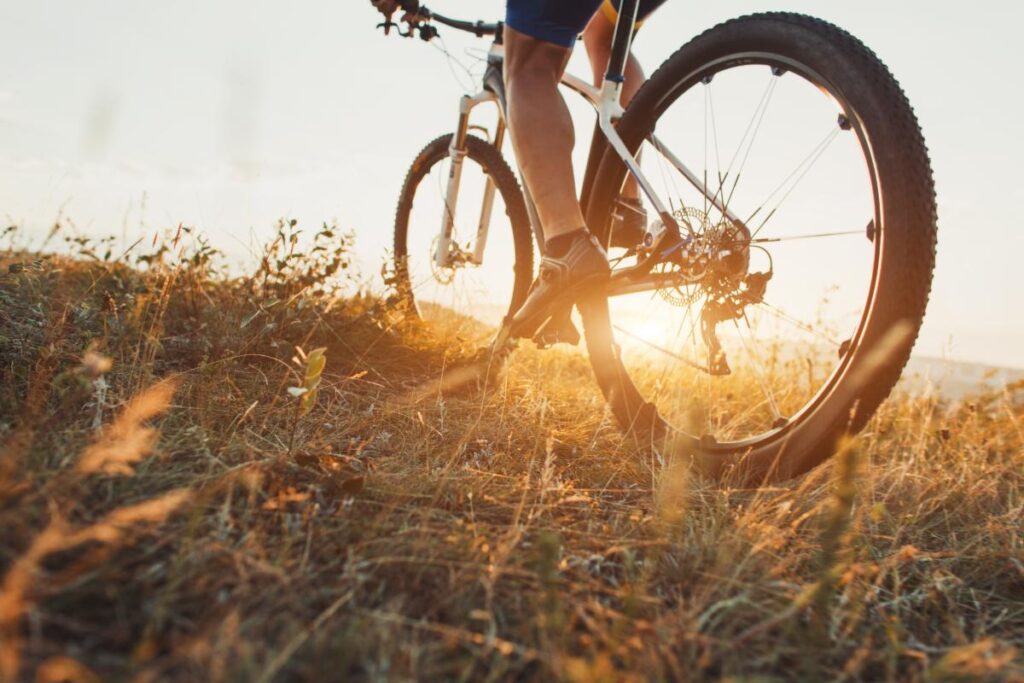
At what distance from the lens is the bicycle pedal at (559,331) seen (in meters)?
2.31

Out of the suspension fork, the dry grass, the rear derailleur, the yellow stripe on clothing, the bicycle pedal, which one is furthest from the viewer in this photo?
the suspension fork

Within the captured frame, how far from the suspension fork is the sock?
1.21 meters

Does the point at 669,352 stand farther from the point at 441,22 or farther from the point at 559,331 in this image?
the point at 441,22

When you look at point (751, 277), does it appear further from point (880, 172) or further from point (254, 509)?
point (254, 509)

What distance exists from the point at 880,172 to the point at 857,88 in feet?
0.67

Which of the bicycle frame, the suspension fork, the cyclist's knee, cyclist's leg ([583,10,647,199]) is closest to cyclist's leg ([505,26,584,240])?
the cyclist's knee

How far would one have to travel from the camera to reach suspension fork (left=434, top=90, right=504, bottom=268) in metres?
2.99

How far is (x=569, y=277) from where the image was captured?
75.9 inches

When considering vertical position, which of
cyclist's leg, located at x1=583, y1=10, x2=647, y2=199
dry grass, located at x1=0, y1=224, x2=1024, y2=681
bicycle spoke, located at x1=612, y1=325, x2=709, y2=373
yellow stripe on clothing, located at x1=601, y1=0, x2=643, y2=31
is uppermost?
yellow stripe on clothing, located at x1=601, y1=0, x2=643, y2=31

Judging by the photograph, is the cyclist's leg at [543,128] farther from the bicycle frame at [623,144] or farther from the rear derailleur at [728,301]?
the rear derailleur at [728,301]

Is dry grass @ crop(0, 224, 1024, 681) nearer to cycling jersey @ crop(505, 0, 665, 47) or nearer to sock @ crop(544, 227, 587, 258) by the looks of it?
sock @ crop(544, 227, 587, 258)

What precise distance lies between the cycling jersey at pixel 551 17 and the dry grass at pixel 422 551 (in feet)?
3.85

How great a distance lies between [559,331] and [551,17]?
3.38 ft

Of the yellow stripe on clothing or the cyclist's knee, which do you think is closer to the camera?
the cyclist's knee
